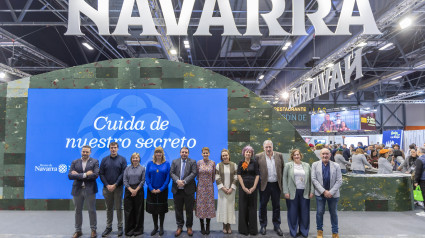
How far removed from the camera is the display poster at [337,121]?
15.7 metres

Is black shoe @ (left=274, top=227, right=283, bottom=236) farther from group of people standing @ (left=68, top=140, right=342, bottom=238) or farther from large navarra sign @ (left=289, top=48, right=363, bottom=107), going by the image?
large navarra sign @ (left=289, top=48, right=363, bottom=107)

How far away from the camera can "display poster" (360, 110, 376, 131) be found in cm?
1540

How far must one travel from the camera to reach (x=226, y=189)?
4.51m

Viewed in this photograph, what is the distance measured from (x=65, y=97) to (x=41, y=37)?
6.64m

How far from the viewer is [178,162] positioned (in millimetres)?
4648

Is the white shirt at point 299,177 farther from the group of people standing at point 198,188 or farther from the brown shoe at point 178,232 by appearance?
the brown shoe at point 178,232

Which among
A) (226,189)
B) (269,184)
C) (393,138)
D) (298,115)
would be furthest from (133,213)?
(298,115)

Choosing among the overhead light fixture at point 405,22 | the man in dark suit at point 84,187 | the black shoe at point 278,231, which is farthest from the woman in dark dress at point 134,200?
the overhead light fixture at point 405,22

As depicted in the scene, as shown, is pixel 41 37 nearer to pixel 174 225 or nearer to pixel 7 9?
pixel 7 9

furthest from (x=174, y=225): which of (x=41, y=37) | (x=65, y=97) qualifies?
(x=41, y=37)

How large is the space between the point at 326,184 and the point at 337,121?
1353cm

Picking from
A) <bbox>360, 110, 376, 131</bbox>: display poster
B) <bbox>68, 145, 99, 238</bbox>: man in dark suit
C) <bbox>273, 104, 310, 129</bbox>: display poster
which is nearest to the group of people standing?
<bbox>68, 145, 99, 238</bbox>: man in dark suit

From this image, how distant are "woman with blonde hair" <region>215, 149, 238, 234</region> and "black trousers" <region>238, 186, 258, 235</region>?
5.8 inches

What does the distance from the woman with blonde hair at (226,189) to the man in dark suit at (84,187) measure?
80.2 inches
